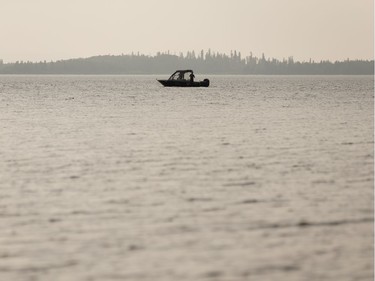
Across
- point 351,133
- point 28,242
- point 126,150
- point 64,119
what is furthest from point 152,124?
point 28,242

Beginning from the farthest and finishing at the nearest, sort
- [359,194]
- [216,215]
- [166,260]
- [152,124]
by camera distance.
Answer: [152,124] < [359,194] < [216,215] < [166,260]

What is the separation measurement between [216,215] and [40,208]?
18.4ft

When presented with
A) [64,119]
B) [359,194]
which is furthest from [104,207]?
[64,119]

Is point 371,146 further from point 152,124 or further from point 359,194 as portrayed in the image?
point 152,124

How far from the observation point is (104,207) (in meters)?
21.6

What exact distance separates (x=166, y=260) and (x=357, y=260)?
421cm

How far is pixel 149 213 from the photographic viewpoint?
67.5 ft

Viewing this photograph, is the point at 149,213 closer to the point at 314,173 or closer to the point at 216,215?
the point at 216,215

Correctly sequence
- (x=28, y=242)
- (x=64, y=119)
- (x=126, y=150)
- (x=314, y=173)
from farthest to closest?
(x=64, y=119)
(x=126, y=150)
(x=314, y=173)
(x=28, y=242)

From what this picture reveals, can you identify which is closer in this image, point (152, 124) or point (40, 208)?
point (40, 208)

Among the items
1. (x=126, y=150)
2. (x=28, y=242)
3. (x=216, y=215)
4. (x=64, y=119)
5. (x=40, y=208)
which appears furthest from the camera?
(x=64, y=119)

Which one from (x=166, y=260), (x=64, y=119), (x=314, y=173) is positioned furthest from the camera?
(x=64, y=119)

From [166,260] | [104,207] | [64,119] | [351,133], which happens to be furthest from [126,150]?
[64,119]

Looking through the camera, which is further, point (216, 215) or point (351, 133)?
point (351, 133)
